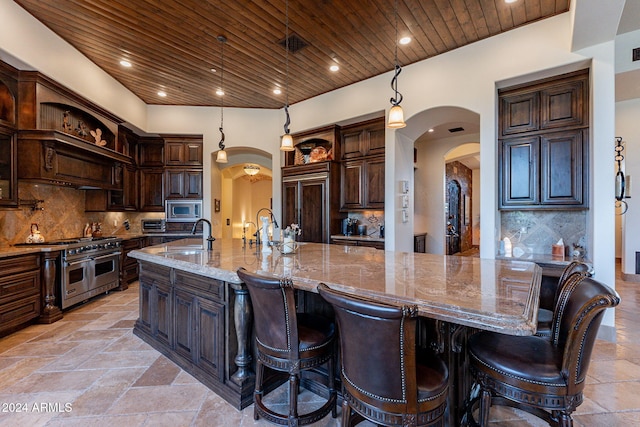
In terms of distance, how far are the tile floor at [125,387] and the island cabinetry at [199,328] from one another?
9cm

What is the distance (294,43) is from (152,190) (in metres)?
4.39

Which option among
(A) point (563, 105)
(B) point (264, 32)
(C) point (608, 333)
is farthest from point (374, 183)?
(C) point (608, 333)

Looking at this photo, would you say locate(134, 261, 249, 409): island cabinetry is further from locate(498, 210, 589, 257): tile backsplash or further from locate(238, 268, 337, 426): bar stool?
locate(498, 210, 589, 257): tile backsplash

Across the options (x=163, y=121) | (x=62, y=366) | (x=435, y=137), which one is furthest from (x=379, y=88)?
(x=62, y=366)

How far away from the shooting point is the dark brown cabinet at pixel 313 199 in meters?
5.34

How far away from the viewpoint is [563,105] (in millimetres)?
3447

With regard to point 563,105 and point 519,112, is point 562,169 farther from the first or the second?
point 519,112

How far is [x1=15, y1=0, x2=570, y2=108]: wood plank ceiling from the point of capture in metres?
3.19

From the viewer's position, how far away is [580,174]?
3309 millimetres

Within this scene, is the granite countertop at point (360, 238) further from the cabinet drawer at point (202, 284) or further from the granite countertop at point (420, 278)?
the cabinet drawer at point (202, 284)

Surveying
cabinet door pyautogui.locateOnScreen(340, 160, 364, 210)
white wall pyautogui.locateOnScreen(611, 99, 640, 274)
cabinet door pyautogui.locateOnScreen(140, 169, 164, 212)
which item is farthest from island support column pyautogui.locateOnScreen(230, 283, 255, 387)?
white wall pyautogui.locateOnScreen(611, 99, 640, 274)

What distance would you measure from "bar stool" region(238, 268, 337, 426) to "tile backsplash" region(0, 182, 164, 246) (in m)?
4.09

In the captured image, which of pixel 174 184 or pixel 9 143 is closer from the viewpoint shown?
pixel 9 143

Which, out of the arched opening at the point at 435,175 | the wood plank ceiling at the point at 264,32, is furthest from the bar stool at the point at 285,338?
the arched opening at the point at 435,175
